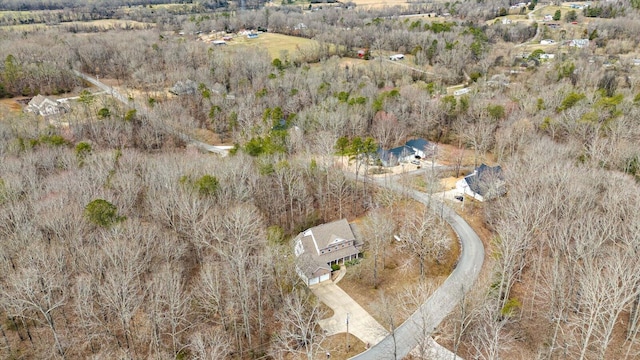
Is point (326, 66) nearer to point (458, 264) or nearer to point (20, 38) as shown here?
point (458, 264)

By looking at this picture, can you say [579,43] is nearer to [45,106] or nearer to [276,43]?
[276,43]

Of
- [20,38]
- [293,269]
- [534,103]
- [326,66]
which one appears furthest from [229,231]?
[20,38]

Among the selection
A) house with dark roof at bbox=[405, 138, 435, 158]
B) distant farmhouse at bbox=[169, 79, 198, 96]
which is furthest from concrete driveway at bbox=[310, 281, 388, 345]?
distant farmhouse at bbox=[169, 79, 198, 96]

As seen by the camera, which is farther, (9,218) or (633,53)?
(633,53)

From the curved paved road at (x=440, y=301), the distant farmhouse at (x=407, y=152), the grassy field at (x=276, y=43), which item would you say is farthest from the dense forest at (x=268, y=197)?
the grassy field at (x=276, y=43)

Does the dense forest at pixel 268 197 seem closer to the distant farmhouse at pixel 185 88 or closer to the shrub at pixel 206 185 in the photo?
the shrub at pixel 206 185
